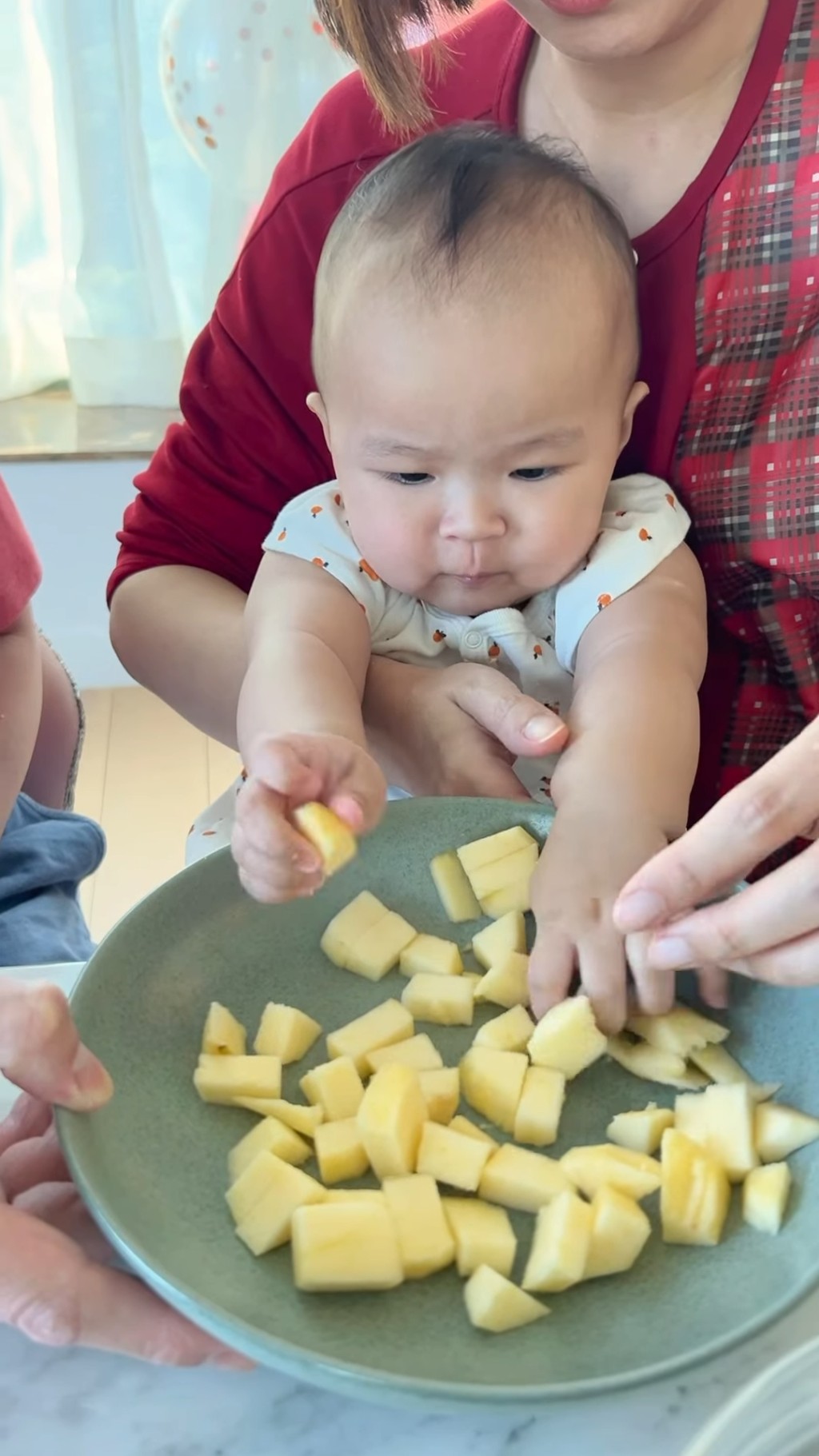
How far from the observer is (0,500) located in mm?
1098

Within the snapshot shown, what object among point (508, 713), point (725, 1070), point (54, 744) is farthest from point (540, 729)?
point (54, 744)

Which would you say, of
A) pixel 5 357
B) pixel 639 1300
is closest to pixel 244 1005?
pixel 639 1300

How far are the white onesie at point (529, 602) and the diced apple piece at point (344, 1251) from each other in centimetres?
49

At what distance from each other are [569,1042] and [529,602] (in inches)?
16.3

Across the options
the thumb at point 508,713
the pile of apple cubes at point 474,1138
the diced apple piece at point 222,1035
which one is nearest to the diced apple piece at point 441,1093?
the pile of apple cubes at point 474,1138

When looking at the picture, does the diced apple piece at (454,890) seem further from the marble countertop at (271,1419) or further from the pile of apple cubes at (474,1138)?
the marble countertop at (271,1419)

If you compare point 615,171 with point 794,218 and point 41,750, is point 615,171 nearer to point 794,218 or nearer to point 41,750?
point 794,218

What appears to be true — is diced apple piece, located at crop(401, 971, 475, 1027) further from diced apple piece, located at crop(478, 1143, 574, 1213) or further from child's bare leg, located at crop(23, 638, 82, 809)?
child's bare leg, located at crop(23, 638, 82, 809)

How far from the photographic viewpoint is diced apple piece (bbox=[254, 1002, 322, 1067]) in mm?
709

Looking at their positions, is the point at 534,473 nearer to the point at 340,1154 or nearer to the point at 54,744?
the point at 340,1154

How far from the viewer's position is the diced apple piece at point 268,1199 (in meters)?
0.60

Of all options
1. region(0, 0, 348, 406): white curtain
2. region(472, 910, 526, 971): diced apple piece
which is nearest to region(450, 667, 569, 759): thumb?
region(472, 910, 526, 971): diced apple piece

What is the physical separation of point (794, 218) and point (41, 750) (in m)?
0.82

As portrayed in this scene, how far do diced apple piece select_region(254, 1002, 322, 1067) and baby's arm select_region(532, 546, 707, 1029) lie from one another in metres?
0.13
